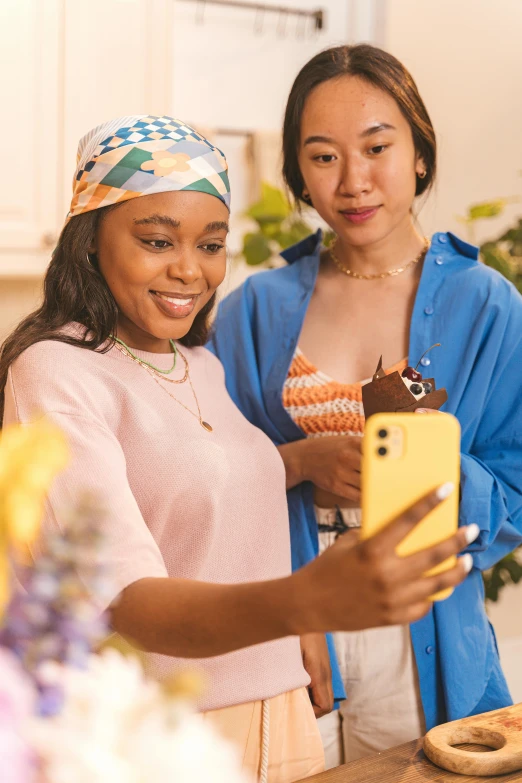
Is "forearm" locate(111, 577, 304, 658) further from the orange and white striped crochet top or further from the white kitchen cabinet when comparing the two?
the white kitchen cabinet

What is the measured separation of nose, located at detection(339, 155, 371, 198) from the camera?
140 centimetres

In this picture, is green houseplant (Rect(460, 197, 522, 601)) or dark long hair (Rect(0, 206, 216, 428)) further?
green houseplant (Rect(460, 197, 522, 601))

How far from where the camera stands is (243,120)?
3.13 meters

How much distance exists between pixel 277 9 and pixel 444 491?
2.82m

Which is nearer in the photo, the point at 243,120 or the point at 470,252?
the point at 470,252

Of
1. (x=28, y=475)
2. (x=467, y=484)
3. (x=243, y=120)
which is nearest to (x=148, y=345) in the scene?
(x=467, y=484)

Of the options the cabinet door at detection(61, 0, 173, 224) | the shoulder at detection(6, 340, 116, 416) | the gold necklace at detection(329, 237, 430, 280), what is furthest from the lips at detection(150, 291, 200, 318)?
the cabinet door at detection(61, 0, 173, 224)

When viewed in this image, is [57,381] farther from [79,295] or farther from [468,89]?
[468,89]

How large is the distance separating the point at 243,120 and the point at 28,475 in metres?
2.87

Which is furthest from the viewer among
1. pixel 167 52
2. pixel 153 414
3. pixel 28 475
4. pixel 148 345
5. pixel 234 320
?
pixel 167 52

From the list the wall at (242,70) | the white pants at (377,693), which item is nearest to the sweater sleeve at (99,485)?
the white pants at (377,693)

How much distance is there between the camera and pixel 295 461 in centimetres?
139

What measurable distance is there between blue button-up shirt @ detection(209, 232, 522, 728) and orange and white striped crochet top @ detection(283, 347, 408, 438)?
0.6 inches

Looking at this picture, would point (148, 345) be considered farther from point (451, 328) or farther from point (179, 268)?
point (451, 328)
